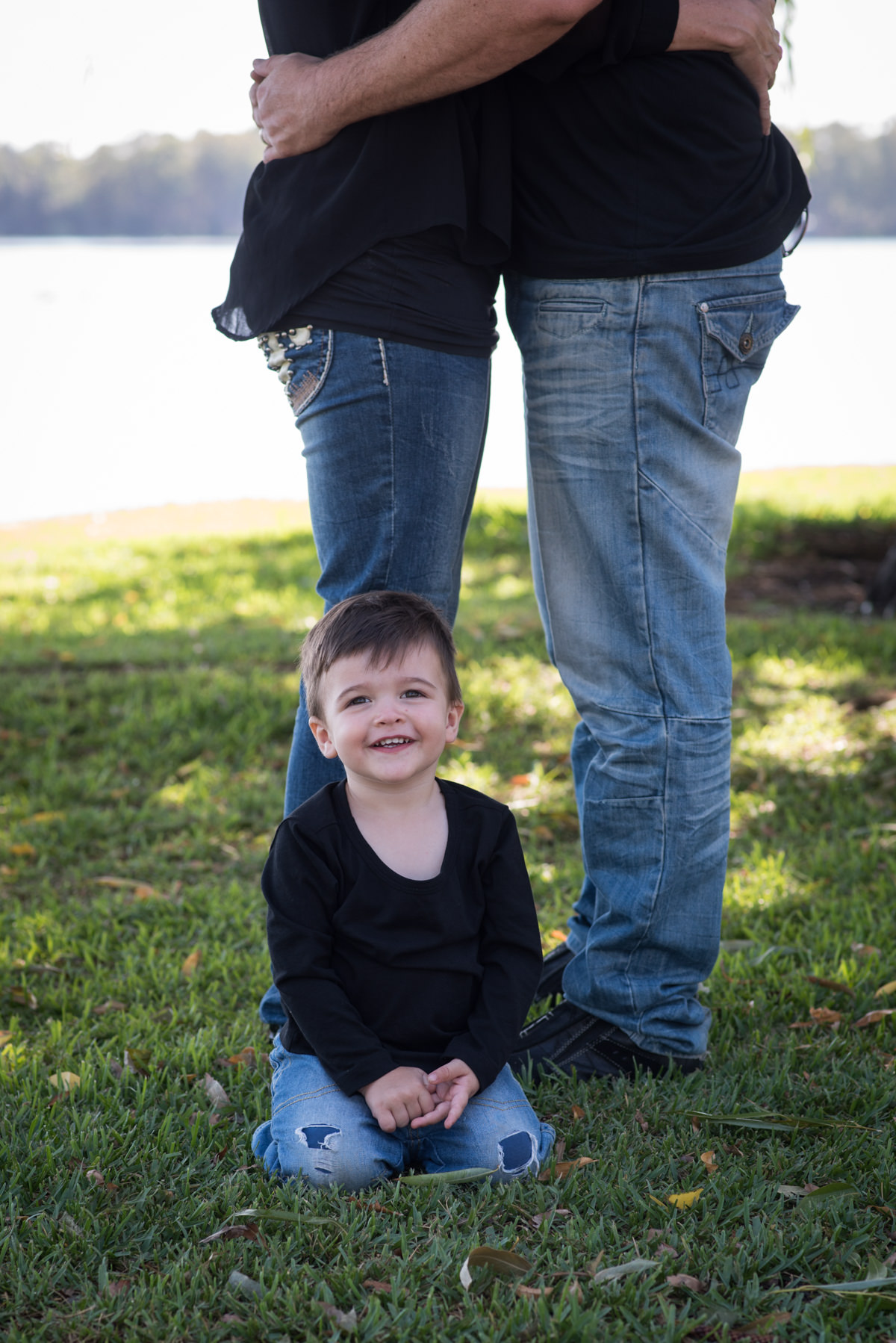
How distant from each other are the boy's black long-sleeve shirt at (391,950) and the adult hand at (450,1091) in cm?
3

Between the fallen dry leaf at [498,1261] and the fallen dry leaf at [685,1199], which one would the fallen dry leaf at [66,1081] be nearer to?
the fallen dry leaf at [498,1261]

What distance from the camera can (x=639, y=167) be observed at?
6.82 ft

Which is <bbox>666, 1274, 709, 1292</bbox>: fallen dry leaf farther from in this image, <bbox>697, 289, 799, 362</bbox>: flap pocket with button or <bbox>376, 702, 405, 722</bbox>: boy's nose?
<bbox>697, 289, 799, 362</bbox>: flap pocket with button

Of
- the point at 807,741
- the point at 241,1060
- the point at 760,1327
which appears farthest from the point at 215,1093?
the point at 807,741

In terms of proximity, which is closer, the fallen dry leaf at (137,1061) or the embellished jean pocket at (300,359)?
the embellished jean pocket at (300,359)

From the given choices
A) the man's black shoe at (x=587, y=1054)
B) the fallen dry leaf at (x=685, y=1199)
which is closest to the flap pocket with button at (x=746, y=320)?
the man's black shoe at (x=587, y=1054)

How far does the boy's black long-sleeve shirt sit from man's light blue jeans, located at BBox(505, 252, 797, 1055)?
0.29 meters

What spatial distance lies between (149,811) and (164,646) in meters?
2.01

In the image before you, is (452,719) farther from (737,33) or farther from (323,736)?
(737,33)

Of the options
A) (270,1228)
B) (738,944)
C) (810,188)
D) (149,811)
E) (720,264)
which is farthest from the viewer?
(149,811)

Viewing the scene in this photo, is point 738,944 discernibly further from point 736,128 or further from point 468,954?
point 736,128

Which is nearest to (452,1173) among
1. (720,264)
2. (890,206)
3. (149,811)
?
(720,264)

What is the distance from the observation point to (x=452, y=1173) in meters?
1.99

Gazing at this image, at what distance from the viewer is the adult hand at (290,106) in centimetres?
201
